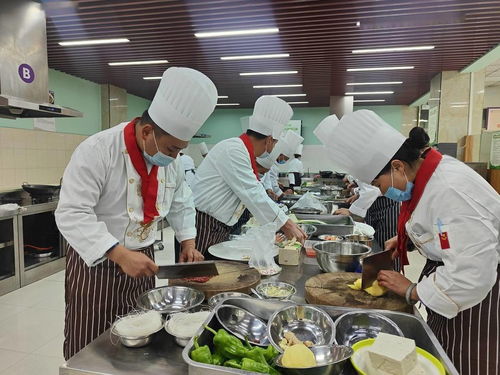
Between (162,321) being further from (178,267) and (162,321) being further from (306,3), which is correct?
(306,3)

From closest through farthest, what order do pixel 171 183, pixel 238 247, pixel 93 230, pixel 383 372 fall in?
pixel 383 372, pixel 93 230, pixel 171 183, pixel 238 247

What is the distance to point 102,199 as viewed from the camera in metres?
1.48

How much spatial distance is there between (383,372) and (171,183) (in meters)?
1.24

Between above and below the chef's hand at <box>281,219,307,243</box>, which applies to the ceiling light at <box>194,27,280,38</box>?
above

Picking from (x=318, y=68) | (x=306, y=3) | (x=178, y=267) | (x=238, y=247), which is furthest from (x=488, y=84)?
(x=178, y=267)

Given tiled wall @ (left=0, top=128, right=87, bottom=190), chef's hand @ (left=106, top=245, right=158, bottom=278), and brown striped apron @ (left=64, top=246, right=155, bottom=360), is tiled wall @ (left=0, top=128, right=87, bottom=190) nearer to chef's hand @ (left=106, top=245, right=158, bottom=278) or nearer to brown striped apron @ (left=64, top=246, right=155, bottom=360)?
brown striped apron @ (left=64, top=246, right=155, bottom=360)

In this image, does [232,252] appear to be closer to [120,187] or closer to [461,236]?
[120,187]

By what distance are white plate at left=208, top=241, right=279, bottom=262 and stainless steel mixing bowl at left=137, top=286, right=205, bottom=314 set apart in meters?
0.53

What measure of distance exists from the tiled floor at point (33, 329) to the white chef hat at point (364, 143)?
2.23 meters

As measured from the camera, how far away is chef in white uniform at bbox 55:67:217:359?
55.5 inches

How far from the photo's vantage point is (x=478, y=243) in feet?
3.70

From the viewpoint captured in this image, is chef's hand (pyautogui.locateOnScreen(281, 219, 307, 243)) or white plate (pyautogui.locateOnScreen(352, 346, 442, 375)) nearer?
white plate (pyautogui.locateOnScreen(352, 346, 442, 375))

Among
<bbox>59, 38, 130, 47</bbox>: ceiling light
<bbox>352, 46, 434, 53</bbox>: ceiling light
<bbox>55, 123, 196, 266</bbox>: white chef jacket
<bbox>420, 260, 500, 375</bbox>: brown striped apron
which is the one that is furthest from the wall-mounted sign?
<bbox>352, 46, 434, 53</bbox>: ceiling light

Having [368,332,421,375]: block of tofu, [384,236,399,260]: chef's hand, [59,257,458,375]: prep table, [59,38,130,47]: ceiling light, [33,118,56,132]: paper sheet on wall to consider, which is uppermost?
[59,38,130,47]: ceiling light
